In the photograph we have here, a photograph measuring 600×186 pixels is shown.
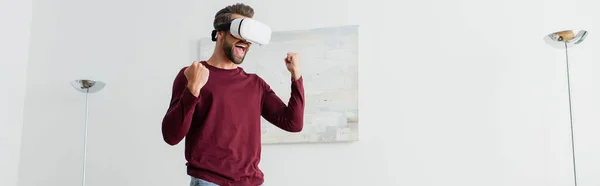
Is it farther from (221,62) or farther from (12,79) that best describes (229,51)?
(12,79)

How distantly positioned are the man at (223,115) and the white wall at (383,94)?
1.74 meters

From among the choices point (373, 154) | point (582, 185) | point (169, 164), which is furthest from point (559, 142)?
point (169, 164)

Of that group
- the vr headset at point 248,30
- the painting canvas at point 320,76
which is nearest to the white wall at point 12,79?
the painting canvas at point 320,76

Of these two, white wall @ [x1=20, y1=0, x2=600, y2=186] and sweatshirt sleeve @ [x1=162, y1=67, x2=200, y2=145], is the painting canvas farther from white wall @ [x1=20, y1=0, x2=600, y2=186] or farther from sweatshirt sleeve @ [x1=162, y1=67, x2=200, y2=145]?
sweatshirt sleeve @ [x1=162, y1=67, x2=200, y2=145]

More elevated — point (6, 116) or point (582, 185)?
point (6, 116)

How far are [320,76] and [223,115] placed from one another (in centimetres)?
198

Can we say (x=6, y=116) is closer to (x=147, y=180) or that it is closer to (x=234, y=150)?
(x=147, y=180)

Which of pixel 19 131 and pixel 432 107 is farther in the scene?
pixel 19 131

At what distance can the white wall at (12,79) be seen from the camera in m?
4.82

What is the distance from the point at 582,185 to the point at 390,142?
990mm

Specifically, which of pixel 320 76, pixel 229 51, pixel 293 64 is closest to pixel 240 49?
pixel 229 51

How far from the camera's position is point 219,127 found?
2.44 meters

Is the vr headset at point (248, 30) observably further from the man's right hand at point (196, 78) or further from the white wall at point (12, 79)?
the white wall at point (12, 79)

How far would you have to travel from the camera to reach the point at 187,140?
2.49 meters
